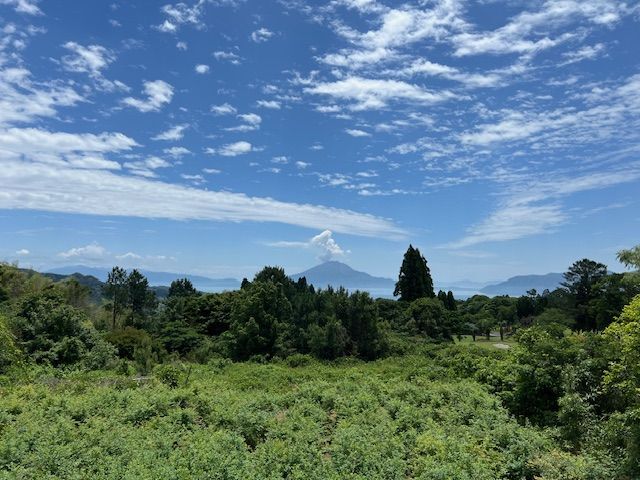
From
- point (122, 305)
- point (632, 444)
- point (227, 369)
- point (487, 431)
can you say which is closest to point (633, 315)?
point (632, 444)

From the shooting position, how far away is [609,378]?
26.9ft

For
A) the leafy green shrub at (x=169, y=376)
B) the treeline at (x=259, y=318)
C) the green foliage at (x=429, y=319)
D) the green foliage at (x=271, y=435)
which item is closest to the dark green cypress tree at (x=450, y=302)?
the treeline at (x=259, y=318)

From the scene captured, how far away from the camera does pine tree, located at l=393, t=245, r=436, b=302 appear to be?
156ft

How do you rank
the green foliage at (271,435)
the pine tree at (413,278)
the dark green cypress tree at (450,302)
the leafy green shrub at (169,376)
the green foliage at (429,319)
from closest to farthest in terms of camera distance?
the green foliage at (271,435) < the leafy green shrub at (169,376) < the green foliage at (429,319) < the pine tree at (413,278) < the dark green cypress tree at (450,302)

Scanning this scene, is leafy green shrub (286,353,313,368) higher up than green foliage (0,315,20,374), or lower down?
lower down

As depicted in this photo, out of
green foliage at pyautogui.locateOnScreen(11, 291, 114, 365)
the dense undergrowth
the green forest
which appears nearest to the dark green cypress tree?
the green forest

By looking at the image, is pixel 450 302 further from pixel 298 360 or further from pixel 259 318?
pixel 298 360

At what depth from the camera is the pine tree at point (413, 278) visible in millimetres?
47656

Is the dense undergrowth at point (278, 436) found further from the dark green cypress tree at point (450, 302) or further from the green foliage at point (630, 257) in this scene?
the dark green cypress tree at point (450, 302)

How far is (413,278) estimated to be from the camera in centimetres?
4794

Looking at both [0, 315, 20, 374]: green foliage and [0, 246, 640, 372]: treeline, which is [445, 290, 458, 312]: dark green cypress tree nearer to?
[0, 246, 640, 372]: treeline

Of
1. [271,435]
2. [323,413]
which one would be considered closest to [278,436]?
[271,435]

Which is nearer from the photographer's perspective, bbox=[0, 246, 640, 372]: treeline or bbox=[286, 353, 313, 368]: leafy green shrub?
bbox=[0, 246, 640, 372]: treeline

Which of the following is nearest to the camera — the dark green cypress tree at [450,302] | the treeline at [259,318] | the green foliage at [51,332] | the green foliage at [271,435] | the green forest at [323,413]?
the green foliage at [271,435]
